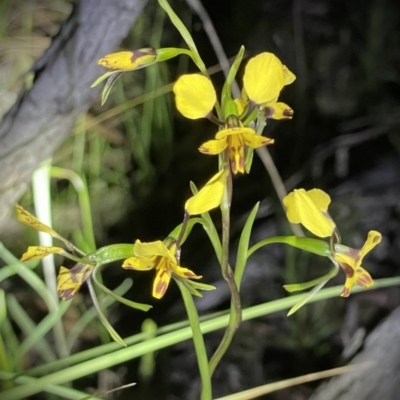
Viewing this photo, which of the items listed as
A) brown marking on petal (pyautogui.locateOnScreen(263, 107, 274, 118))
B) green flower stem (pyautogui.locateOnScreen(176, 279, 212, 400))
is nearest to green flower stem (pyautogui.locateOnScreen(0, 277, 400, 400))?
A: green flower stem (pyautogui.locateOnScreen(176, 279, 212, 400))

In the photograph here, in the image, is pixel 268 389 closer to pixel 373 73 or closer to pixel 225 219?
pixel 225 219

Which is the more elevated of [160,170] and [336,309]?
[160,170]

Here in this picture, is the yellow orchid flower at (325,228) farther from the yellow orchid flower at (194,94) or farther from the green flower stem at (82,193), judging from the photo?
the green flower stem at (82,193)

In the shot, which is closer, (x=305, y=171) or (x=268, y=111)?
(x=268, y=111)

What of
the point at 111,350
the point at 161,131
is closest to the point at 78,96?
the point at 161,131

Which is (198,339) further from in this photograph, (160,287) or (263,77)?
(263,77)

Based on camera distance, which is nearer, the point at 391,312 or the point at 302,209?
the point at 302,209

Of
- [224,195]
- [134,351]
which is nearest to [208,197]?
[224,195]
